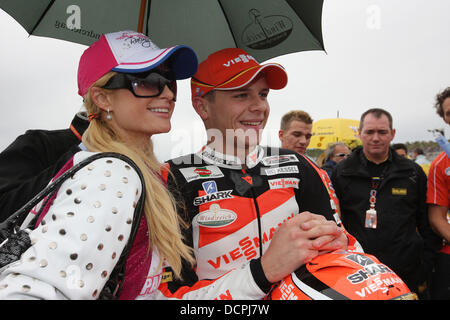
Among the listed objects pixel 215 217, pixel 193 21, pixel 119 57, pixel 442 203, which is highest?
pixel 193 21

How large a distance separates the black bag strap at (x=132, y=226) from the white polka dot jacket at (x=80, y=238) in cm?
2

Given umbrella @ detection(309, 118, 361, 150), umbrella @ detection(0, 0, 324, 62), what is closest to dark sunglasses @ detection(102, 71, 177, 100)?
umbrella @ detection(0, 0, 324, 62)

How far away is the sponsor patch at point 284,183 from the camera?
1.84 metres

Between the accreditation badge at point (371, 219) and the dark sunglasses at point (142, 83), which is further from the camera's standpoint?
the accreditation badge at point (371, 219)

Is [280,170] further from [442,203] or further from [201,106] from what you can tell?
[442,203]

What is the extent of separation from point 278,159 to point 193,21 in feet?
3.82

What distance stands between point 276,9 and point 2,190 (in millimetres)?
1937

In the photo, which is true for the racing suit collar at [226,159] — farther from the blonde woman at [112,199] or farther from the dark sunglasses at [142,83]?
the dark sunglasses at [142,83]

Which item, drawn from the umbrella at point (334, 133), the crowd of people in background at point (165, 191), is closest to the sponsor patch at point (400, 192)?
the crowd of people in background at point (165, 191)

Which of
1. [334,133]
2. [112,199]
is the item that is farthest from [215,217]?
[334,133]

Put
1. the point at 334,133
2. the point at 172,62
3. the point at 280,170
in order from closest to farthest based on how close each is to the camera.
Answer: the point at 172,62 → the point at 280,170 → the point at 334,133

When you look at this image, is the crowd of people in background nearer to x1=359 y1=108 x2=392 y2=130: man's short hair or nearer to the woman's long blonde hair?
the woman's long blonde hair

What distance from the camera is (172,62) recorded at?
1.68 meters

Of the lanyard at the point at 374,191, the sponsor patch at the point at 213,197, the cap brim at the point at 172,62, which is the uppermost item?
the cap brim at the point at 172,62
